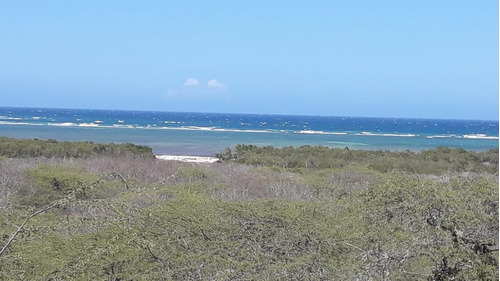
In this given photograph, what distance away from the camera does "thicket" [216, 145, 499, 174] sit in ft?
63.4

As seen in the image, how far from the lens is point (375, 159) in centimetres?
2075

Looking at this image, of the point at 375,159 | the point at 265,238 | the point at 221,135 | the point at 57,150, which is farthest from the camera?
the point at 221,135

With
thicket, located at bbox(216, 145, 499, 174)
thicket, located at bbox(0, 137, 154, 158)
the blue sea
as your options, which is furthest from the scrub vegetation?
Answer: the blue sea

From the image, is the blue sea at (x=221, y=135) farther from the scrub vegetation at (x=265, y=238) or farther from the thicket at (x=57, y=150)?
the scrub vegetation at (x=265, y=238)

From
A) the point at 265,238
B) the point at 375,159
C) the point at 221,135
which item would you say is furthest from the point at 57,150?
the point at 221,135

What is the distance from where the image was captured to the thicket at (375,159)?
19312 mm

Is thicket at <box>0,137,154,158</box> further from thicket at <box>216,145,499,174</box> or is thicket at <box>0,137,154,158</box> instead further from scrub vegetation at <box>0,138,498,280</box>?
scrub vegetation at <box>0,138,498,280</box>

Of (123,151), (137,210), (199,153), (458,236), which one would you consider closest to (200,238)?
(137,210)

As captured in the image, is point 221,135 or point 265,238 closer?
point 265,238

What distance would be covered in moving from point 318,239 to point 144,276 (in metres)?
1.80

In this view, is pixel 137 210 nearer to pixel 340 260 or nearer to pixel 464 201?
pixel 340 260

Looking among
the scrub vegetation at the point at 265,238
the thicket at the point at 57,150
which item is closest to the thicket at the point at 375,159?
the thicket at the point at 57,150

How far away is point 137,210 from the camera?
5312 millimetres

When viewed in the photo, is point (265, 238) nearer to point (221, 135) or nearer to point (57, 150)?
point (57, 150)
